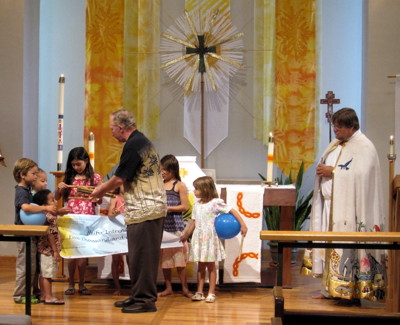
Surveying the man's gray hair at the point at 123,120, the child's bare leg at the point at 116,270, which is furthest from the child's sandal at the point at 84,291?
the man's gray hair at the point at 123,120

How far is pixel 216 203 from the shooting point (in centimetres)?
571

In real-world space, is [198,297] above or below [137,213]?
below

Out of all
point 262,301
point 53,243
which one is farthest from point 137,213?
point 262,301

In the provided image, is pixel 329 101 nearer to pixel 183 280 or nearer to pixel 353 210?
pixel 353 210

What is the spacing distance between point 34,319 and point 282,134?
403 centimetres

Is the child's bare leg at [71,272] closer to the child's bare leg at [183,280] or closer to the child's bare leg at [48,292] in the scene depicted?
the child's bare leg at [48,292]

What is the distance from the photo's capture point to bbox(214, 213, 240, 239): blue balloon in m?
5.42

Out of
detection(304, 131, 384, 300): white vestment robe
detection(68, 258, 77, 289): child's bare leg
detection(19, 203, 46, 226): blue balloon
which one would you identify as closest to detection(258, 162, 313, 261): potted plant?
detection(304, 131, 384, 300): white vestment robe

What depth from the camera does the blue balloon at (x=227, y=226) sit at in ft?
17.8

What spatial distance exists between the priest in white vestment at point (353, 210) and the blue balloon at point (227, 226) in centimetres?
84

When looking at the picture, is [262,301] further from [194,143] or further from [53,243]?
[194,143]

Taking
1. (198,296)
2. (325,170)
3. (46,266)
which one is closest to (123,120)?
(46,266)

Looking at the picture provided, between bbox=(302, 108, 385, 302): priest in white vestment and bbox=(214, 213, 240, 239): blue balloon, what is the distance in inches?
32.9

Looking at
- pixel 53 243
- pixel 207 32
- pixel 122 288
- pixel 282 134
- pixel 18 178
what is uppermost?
pixel 207 32
